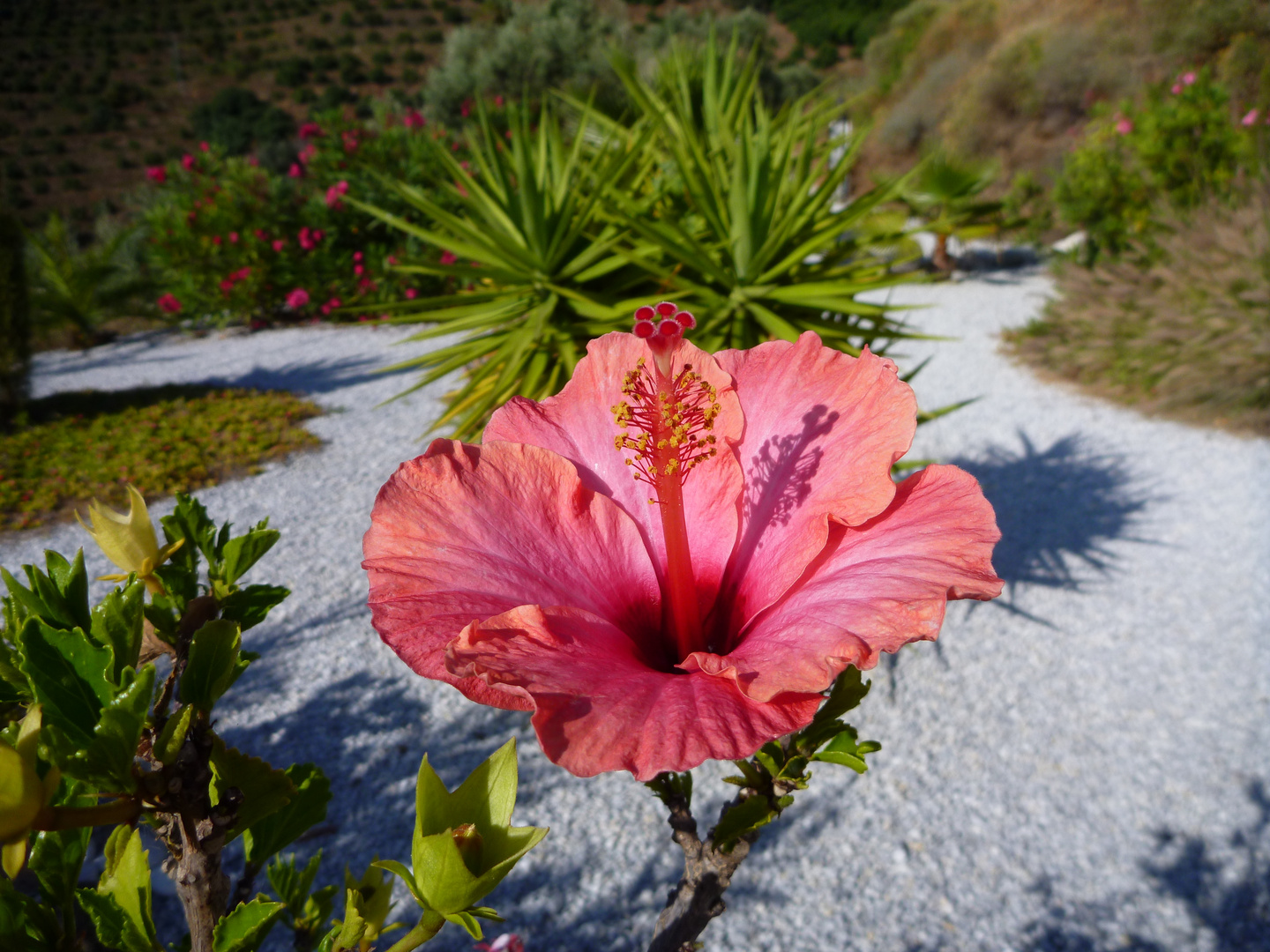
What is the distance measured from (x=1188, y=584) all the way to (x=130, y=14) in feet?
122

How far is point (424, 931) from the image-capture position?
55 centimetres

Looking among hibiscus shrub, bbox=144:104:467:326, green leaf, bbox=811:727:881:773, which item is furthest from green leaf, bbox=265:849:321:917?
hibiscus shrub, bbox=144:104:467:326

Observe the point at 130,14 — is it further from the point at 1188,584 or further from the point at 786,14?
the point at 1188,584

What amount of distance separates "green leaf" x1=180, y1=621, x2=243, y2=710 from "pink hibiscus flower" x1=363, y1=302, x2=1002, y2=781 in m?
0.11

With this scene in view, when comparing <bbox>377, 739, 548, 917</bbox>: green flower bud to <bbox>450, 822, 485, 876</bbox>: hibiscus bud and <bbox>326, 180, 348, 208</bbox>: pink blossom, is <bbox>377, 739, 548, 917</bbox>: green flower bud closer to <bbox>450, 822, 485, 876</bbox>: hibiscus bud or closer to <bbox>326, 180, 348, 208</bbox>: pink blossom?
<bbox>450, 822, 485, 876</bbox>: hibiscus bud

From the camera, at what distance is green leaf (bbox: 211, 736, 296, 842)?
0.64 meters

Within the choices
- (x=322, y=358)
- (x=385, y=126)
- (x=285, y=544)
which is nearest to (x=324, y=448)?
(x=285, y=544)

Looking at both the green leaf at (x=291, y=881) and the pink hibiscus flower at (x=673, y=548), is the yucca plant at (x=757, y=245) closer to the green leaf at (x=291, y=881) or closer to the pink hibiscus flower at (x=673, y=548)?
the pink hibiscus flower at (x=673, y=548)

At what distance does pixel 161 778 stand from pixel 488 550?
1.02 ft

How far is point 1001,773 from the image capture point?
2.54m

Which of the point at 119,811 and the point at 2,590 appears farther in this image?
the point at 2,590

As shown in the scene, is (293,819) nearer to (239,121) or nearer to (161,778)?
(161,778)

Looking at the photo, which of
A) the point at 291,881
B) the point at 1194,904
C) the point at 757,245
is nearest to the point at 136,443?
the point at 757,245

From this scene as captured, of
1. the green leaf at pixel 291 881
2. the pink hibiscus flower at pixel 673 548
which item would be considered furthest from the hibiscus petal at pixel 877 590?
the green leaf at pixel 291 881
